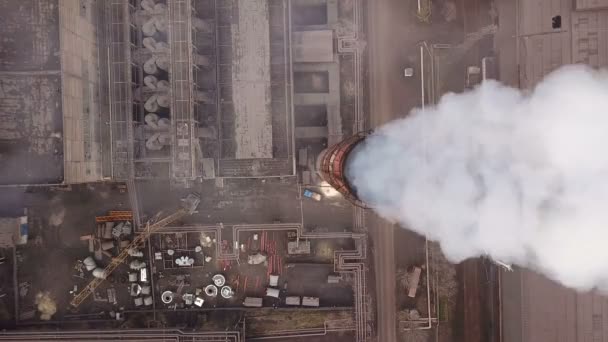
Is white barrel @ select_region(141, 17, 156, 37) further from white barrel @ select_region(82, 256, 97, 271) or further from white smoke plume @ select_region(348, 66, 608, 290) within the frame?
white smoke plume @ select_region(348, 66, 608, 290)

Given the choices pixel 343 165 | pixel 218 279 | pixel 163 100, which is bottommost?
pixel 218 279

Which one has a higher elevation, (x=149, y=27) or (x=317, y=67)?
(x=149, y=27)

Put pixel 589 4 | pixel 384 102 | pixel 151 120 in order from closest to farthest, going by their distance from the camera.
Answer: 1. pixel 589 4
2. pixel 151 120
3. pixel 384 102

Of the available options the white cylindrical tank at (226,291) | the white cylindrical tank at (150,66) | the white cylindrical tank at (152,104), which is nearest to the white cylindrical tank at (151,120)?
the white cylindrical tank at (152,104)

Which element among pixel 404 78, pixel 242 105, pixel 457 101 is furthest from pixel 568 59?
pixel 242 105

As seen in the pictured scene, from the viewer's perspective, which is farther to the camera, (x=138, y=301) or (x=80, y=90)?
(x=138, y=301)

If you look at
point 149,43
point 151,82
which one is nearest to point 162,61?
point 149,43

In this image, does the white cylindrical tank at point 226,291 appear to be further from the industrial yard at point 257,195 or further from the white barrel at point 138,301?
the white barrel at point 138,301

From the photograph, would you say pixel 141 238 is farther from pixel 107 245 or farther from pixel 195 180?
pixel 195 180
